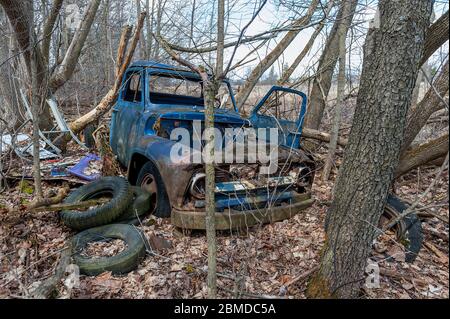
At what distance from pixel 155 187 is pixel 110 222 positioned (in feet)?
2.25

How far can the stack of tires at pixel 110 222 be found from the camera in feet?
8.72

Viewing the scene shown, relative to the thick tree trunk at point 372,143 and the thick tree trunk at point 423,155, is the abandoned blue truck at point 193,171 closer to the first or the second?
the thick tree trunk at point 372,143

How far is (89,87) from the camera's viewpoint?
14008 millimetres

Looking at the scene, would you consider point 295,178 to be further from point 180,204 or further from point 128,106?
point 128,106

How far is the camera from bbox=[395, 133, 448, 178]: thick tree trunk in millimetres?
3094

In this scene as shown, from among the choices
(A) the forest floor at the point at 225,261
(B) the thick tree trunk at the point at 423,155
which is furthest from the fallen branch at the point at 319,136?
(A) the forest floor at the point at 225,261

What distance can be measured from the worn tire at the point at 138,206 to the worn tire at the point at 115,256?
26 cm

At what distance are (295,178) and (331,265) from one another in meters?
1.49

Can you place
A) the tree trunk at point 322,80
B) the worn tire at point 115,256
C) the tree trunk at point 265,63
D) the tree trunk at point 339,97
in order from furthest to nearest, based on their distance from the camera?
the tree trunk at point 265,63, the tree trunk at point 322,80, the tree trunk at point 339,97, the worn tire at point 115,256

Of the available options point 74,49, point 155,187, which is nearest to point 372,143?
point 155,187

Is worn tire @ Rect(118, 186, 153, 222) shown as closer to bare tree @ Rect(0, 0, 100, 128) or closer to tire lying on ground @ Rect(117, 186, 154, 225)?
tire lying on ground @ Rect(117, 186, 154, 225)

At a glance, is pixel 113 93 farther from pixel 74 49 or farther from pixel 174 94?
pixel 174 94

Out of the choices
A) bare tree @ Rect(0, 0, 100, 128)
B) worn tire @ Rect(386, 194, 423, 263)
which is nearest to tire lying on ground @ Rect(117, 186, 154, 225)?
bare tree @ Rect(0, 0, 100, 128)
